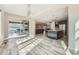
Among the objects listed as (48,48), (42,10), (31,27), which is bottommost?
(48,48)

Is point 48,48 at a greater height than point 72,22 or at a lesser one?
lesser

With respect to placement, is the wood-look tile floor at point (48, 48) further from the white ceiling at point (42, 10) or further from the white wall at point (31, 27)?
the white ceiling at point (42, 10)

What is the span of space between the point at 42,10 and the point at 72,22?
0.54 metres

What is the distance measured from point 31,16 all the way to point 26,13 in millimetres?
98

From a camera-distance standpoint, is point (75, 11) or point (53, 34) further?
point (53, 34)

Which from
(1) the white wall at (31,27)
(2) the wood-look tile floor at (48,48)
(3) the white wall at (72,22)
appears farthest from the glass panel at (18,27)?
(3) the white wall at (72,22)

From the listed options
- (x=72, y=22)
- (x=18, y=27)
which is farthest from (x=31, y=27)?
(x=72, y=22)

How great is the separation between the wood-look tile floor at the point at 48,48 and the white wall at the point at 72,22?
185 mm

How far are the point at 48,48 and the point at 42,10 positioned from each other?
0.66 m

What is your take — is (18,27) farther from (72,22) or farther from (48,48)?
(72,22)

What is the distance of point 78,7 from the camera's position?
1.76 meters

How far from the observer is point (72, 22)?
5.87ft

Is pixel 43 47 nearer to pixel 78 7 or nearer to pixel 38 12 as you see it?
pixel 38 12
